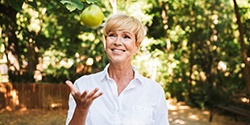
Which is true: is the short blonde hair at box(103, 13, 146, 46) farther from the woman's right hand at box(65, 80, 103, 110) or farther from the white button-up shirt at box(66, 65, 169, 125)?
the woman's right hand at box(65, 80, 103, 110)

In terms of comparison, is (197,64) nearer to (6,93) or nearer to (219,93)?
(219,93)

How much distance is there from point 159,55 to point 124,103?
896 centimetres

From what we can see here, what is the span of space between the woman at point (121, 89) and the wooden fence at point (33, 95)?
8874 millimetres

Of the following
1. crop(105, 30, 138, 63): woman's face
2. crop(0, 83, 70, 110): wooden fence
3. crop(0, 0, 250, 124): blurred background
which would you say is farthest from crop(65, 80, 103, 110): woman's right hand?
crop(0, 83, 70, 110): wooden fence

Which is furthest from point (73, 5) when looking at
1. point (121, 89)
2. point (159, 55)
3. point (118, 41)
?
point (159, 55)

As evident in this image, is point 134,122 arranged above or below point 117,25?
below

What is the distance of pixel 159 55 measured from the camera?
10508 millimetres

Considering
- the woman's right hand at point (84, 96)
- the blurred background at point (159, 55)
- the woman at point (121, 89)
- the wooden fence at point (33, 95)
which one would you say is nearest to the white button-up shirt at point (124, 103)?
the woman at point (121, 89)

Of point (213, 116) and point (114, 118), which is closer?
point (114, 118)

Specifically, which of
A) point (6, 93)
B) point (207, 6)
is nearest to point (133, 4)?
point (207, 6)

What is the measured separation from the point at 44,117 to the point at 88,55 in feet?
10.3

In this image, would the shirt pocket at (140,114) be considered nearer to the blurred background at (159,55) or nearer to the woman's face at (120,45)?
the woman's face at (120,45)

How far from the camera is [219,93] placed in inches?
376

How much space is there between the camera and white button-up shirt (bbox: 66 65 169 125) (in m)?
1.59
